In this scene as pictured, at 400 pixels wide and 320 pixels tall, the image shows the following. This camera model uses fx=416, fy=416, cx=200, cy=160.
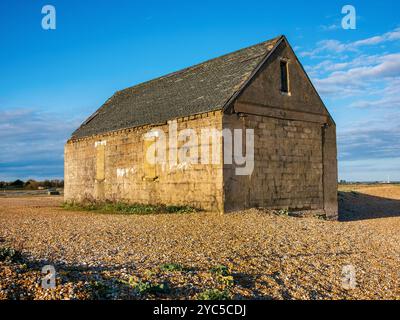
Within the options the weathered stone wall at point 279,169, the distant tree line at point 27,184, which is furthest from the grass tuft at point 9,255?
the distant tree line at point 27,184

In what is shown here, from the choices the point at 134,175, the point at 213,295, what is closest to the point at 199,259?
the point at 213,295

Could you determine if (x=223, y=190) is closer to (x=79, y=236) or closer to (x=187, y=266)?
(x=79, y=236)

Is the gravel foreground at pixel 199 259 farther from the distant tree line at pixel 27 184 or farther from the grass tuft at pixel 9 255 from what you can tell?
the distant tree line at pixel 27 184

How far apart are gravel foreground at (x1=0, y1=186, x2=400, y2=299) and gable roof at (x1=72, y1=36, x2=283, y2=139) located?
17.4 feet

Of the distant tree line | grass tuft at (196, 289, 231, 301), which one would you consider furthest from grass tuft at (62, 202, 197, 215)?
the distant tree line

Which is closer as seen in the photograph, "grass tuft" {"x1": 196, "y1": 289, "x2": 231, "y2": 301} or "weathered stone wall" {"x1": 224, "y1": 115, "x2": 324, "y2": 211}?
"grass tuft" {"x1": 196, "y1": 289, "x2": 231, "y2": 301}

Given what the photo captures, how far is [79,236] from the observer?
10703mm

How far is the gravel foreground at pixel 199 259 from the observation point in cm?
604

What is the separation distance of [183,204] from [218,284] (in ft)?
32.2

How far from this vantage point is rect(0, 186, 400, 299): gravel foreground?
6.04 metres

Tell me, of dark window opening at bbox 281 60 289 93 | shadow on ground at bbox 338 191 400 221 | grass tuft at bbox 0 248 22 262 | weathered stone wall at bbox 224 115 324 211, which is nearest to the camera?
grass tuft at bbox 0 248 22 262

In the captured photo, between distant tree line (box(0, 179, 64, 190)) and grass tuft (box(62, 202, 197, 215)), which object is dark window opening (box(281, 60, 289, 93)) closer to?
grass tuft (box(62, 202, 197, 215))

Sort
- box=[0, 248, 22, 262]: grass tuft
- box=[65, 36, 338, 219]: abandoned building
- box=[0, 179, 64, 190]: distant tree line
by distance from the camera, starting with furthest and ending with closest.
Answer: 1. box=[0, 179, 64, 190]: distant tree line
2. box=[65, 36, 338, 219]: abandoned building
3. box=[0, 248, 22, 262]: grass tuft
